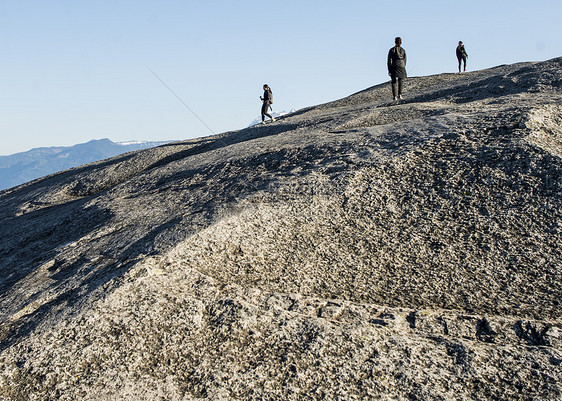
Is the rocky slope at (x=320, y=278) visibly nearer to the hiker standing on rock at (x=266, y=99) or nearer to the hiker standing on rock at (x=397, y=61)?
the hiker standing on rock at (x=397, y=61)

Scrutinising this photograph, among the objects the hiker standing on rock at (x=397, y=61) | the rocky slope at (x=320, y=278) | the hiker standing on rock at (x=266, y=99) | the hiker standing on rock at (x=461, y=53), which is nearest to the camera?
the rocky slope at (x=320, y=278)

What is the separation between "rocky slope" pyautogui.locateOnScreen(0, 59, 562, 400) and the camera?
503 cm

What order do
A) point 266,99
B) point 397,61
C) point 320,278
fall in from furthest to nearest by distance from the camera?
point 266,99, point 397,61, point 320,278

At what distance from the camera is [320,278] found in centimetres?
677

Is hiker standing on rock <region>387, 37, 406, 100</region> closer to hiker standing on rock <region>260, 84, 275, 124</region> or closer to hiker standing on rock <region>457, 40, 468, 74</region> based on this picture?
hiker standing on rock <region>260, 84, 275, 124</region>

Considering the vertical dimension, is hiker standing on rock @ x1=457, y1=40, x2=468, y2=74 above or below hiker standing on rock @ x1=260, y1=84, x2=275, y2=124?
above

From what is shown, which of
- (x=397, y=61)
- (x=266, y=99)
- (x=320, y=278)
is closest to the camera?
(x=320, y=278)

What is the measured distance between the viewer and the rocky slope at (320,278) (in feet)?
16.5

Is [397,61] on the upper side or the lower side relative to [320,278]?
upper

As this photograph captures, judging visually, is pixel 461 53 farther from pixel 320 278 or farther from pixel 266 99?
pixel 320 278

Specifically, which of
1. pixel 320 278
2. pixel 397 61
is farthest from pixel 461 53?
pixel 320 278

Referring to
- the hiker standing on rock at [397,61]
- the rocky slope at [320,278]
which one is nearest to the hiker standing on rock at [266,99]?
the hiker standing on rock at [397,61]

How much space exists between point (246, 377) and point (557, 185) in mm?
6223

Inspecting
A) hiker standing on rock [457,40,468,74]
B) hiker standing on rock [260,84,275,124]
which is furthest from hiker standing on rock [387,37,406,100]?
hiker standing on rock [457,40,468,74]
